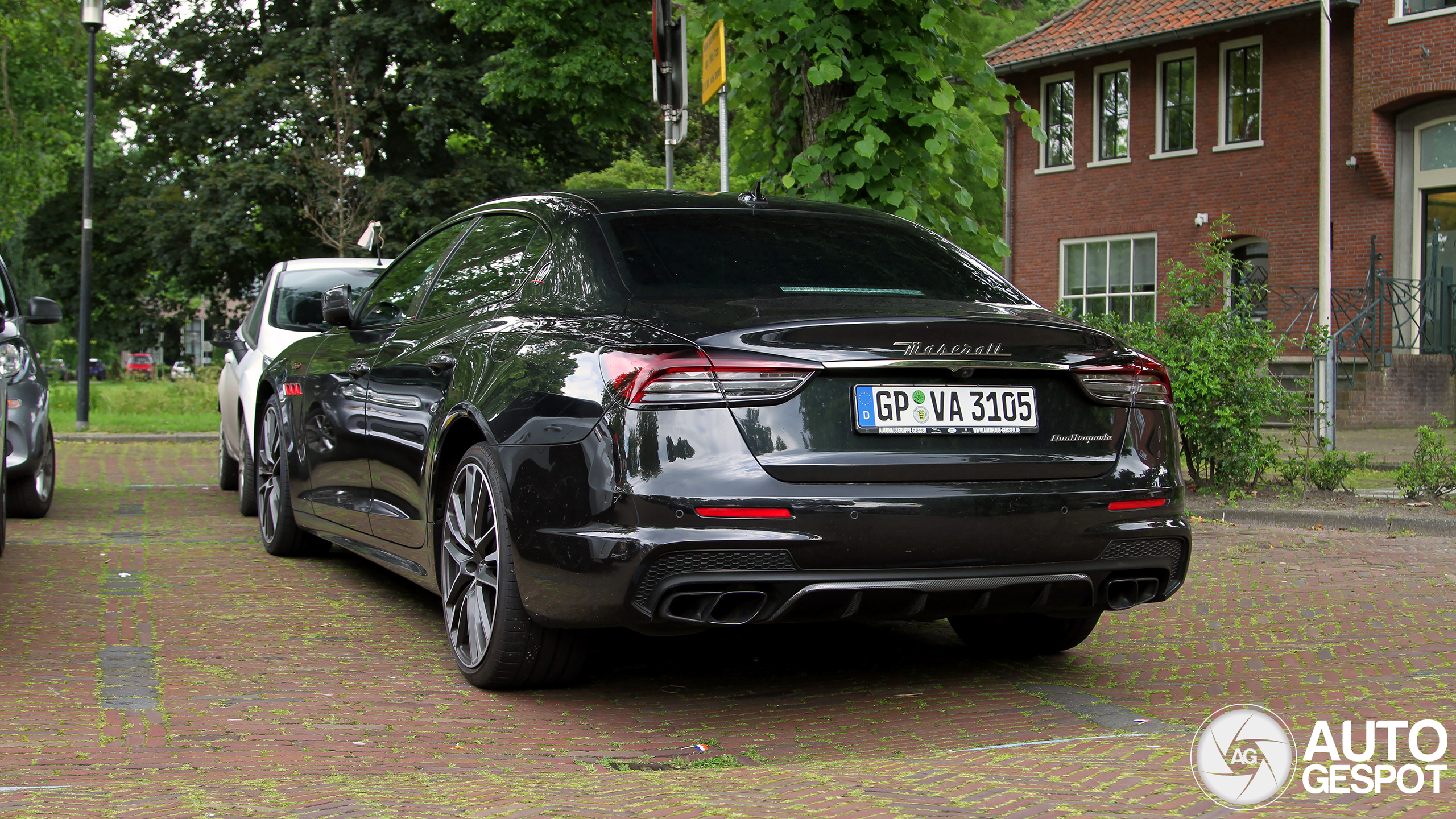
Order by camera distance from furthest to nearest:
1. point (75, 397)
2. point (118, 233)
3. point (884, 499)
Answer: point (118, 233), point (75, 397), point (884, 499)

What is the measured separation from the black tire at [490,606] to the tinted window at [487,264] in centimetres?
70

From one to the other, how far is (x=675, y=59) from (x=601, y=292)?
6.04 m

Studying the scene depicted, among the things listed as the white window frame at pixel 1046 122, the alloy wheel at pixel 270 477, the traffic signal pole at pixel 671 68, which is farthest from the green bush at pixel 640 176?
the alloy wheel at pixel 270 477

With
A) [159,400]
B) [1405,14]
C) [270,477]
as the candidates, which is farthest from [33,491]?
[1405,14]

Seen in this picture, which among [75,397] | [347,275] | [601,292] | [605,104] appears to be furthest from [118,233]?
[601,292]

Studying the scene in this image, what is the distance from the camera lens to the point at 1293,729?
3.90 meters

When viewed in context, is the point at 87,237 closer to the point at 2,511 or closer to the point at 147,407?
the point at 147,407

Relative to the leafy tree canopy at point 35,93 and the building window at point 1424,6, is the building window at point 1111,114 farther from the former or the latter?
the leafy tree canopy at point 35,93

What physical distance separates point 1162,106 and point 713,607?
24.3 metres

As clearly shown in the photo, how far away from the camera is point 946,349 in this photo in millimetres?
3846

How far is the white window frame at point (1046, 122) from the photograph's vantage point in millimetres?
27516

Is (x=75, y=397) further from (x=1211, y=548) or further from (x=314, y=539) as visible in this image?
(x=1211, y=548)

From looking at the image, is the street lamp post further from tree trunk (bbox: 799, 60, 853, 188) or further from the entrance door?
the entrance door

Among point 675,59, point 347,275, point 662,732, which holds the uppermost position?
point 675,59
